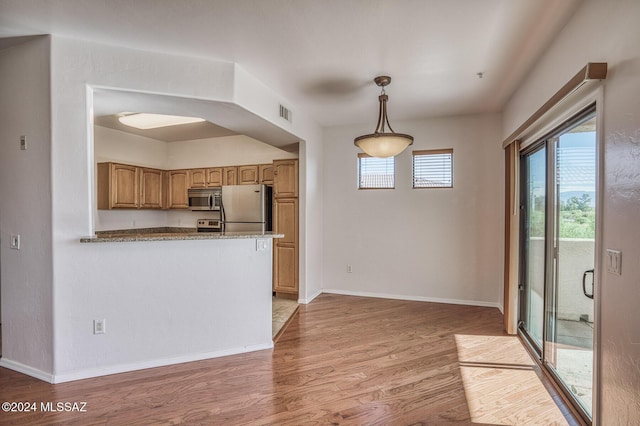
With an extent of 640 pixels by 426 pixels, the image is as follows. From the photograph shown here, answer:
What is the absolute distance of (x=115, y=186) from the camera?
189 inches

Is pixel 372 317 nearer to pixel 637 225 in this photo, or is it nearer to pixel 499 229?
pixel 499 229

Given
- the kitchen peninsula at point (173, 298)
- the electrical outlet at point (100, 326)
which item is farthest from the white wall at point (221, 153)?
the electrical outlet at point (100, 326)

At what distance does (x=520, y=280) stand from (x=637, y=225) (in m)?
2.42

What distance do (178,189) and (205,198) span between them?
0.79 meters

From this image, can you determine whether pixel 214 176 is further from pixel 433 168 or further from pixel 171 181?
pixel 433 168

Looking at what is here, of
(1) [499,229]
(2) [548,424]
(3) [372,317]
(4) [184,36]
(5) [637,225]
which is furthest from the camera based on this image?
(1) [499,229]

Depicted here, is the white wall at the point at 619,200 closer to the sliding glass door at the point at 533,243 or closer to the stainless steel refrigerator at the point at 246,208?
the sliding glass door at the point at 533,243

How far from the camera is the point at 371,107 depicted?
164 inches

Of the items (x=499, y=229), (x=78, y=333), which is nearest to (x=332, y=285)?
(x=499, y=229)

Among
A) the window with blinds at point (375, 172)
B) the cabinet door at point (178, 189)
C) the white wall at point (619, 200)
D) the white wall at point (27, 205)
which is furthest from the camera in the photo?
the cabinet door at point (178, 189)

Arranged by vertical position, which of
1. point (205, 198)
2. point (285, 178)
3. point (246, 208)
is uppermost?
point (285, 178)

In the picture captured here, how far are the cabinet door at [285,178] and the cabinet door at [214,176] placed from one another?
1166mm

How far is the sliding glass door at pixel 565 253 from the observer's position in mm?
2080

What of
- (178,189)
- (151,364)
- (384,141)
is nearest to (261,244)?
(151,364)
